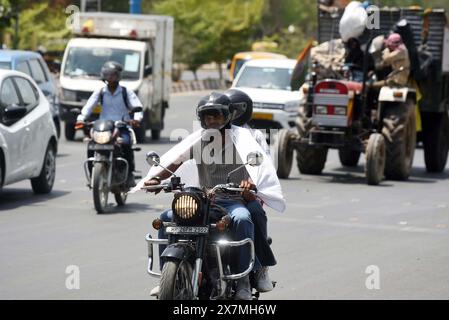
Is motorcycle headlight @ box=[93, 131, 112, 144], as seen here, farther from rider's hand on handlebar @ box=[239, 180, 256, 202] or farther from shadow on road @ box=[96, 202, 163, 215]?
rider's hand on handlebar @ box=[239, 180, 256, 202]

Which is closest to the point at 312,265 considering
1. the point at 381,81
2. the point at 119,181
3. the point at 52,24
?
the point at 119,181

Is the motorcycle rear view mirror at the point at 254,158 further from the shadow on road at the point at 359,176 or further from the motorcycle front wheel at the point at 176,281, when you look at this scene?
the shadow on road at the point at 359,176

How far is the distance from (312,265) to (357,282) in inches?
36.6

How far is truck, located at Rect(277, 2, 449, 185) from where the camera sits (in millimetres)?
19188

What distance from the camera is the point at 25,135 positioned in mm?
16000

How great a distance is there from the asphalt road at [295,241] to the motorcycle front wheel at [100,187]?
142 mm

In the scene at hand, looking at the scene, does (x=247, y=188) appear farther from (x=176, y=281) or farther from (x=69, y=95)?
(x=69, y=95)

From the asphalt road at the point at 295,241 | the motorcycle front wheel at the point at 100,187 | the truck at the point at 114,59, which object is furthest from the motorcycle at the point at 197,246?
the truck at the point at 114,59

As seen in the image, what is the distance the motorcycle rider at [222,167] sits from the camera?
27.0 feet

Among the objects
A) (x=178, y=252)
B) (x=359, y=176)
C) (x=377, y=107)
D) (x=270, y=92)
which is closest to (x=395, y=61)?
(x=377, y=107)

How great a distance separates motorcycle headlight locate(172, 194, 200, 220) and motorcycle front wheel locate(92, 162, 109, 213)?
22.0ft

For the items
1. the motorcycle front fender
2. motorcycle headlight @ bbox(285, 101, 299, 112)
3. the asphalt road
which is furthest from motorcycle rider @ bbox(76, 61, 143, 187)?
motorcycle headlight @ bbox(285, 101, 299, 112)

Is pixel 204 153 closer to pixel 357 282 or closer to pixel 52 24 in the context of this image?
pixel 357 282
